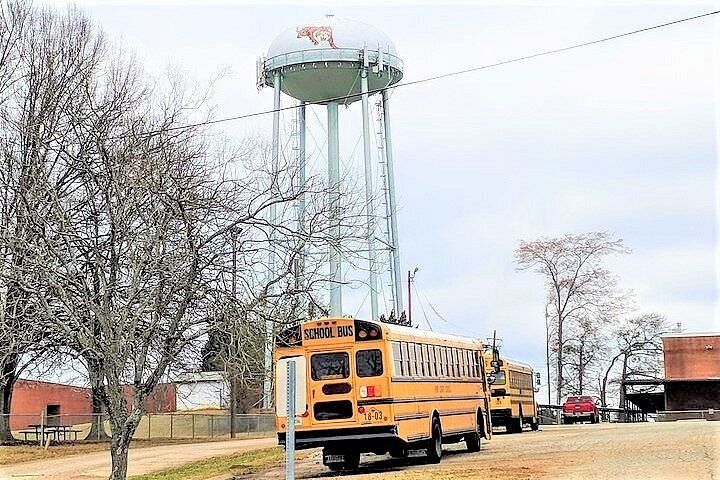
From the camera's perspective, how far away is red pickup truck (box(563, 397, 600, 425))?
5778 cm

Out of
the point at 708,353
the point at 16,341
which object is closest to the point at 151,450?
the point at 16,341

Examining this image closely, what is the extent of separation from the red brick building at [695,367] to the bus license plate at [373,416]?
41.9 m

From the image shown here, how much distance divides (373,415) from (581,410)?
1457 inches

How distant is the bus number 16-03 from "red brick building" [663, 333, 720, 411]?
4188cm

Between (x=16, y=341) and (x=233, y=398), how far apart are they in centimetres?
2356

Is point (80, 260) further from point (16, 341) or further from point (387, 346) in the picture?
point (387, 346)

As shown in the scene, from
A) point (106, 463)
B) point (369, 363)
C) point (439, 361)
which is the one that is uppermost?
point (439, 361)

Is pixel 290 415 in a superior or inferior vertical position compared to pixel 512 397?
inferior

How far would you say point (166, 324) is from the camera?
849 inches

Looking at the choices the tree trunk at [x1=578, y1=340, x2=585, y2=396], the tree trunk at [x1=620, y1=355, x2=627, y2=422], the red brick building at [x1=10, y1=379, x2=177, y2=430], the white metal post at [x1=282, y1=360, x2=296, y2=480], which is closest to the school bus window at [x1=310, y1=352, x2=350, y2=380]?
the white metal post at [x1=282, y1=360, x2=296, y2=480]

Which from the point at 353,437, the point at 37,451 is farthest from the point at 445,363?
the point at 37,451

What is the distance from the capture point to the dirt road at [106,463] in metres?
28.8

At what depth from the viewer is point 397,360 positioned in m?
23.8

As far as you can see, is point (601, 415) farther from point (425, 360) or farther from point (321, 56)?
point (425, 360)
